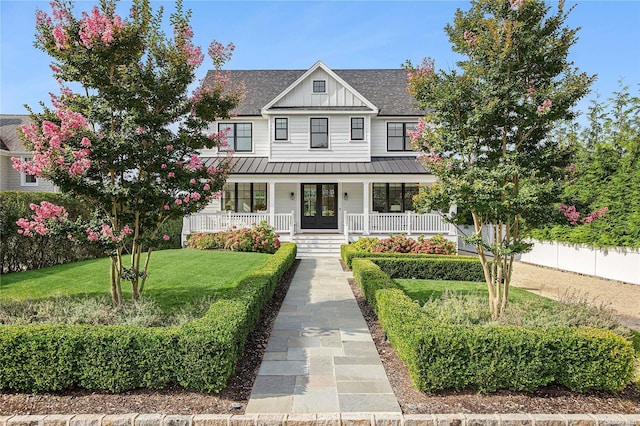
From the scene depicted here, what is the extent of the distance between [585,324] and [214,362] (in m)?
5.24

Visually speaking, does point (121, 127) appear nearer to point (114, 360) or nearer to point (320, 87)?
point (114, 360)

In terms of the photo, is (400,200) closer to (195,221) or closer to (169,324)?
(195,221)

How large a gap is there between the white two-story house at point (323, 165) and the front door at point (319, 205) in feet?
0.17

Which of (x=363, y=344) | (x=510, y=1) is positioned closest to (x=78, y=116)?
(x=363, y=344)

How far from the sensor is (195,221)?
1686 cm

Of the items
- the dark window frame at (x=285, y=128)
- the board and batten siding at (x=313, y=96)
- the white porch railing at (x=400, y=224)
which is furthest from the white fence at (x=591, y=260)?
the dark window frame at (x=285, y=128)

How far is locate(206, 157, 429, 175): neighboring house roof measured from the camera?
16.9 m

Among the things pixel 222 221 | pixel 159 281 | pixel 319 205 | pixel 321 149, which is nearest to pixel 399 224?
pixel 319 205

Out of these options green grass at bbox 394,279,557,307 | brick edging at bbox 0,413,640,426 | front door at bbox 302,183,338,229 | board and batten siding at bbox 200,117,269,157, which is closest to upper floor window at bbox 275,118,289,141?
board and batten siding at bbox 200,117,269,157

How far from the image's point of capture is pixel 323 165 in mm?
17938

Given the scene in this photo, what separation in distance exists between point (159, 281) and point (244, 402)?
5.86m

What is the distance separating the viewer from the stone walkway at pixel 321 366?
3.90 metres

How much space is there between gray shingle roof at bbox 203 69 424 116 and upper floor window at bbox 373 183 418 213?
3.68 meters

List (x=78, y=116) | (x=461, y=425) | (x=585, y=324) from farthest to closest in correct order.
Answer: (x=585, y=324) → (x=78, y=116) → (x=461, y=425)
